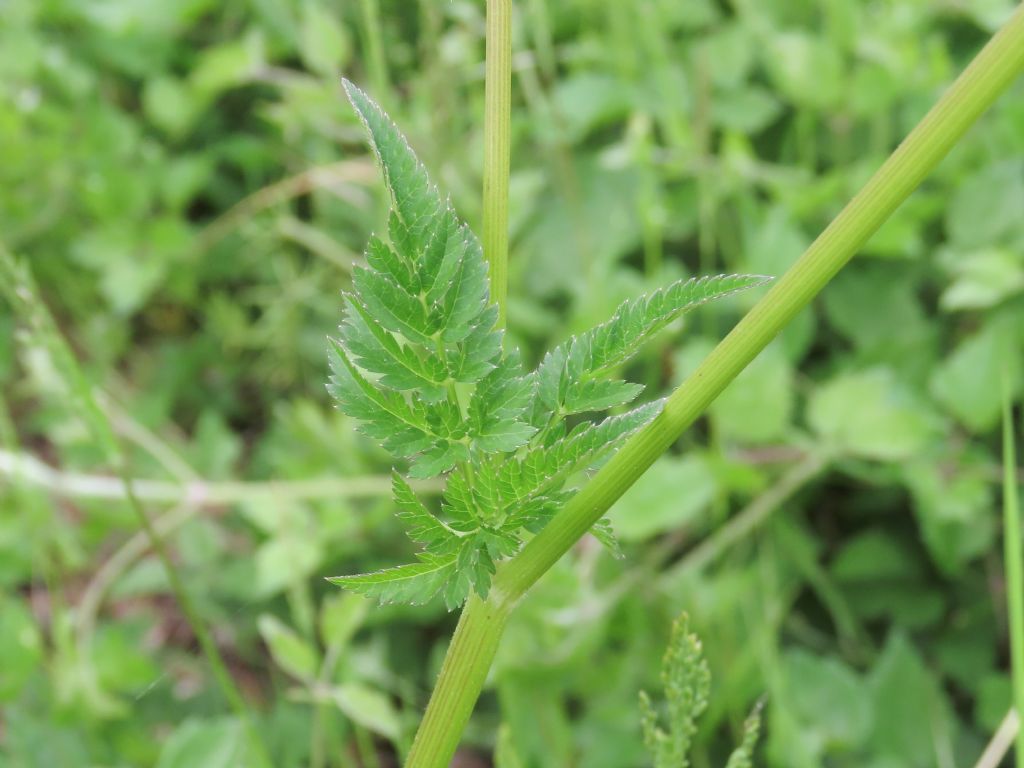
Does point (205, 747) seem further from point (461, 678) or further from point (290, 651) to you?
point (461, 678)

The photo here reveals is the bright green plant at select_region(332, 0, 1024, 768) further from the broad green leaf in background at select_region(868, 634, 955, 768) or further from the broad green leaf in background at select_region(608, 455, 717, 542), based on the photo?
the broad green leaf in background at select_region(868, 634, 955, 768)

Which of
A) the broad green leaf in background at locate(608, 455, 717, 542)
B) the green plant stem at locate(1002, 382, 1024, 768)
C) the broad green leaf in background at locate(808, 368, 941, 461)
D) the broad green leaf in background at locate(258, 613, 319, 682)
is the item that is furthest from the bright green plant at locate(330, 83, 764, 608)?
the broad green leaf in background at locate(808, 368, 941, 461)

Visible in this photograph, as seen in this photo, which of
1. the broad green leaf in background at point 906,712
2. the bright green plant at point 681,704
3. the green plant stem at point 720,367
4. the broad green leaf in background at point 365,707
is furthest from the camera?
the broad green leaf in background at point 906,712

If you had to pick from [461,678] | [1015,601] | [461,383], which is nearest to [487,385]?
[461,383]

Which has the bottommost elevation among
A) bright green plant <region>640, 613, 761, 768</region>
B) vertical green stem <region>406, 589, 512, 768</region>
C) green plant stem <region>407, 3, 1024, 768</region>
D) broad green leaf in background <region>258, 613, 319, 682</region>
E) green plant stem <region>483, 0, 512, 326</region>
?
broad green leaf in background <region>258, 613, 319, 682</region>

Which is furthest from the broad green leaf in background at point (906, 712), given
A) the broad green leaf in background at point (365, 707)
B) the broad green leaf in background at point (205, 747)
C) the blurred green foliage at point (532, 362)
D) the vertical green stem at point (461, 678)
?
the vertical green stem at point (461, 678)

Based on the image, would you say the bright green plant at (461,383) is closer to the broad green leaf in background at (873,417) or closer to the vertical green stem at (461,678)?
the vertical green stem at (461,678)
